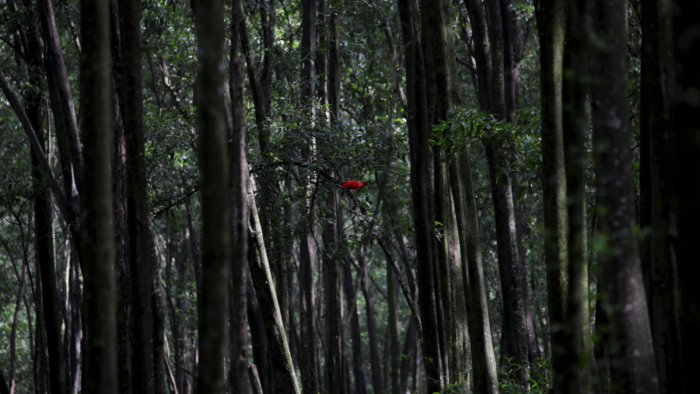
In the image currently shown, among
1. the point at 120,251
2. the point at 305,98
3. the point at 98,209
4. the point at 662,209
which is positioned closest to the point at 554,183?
the point at 662,209

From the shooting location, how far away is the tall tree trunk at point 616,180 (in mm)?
1989

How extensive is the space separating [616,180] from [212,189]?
1482mm

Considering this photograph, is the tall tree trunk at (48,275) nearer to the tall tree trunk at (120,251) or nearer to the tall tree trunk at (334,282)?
the tall tree trunk at (120,251)

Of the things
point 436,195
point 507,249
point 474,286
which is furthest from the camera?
point 507,249

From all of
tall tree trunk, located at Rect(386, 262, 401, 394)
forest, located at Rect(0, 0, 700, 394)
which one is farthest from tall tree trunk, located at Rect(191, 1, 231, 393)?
tall tree trunk, located at Rect(386, 262, 401, 394)

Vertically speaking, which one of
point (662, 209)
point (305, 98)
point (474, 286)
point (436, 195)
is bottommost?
point (474, 286)

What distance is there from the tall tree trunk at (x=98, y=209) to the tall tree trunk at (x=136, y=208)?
560mm

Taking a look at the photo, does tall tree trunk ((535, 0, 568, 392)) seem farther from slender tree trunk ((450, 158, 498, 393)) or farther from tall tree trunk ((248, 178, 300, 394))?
tall tree trunk ((248, 178, 300, 394))

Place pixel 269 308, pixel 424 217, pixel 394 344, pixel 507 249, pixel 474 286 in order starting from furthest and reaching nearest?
1. pixel 394 344
2. pixel 507 249
3. pixel 424 217
4. pixel 474 286
5. pixel 269 308

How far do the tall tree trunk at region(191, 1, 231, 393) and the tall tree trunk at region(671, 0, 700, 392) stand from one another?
6.60 feet

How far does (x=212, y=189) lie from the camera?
7.25 ft

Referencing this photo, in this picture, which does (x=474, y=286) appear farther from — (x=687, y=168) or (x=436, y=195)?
A: (x=687, y=168)

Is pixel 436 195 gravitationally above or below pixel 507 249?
above

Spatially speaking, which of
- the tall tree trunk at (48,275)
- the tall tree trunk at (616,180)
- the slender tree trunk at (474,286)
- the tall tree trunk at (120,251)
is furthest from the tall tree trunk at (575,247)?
the tall tree trunk at (48,275)
